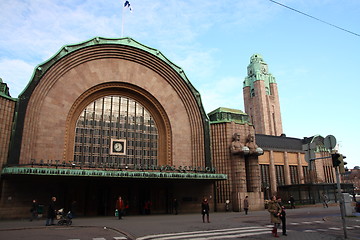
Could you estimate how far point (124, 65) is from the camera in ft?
107

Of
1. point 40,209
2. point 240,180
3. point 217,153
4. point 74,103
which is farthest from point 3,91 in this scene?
point 240,180

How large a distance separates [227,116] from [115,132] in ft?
43.8

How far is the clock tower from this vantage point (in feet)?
317

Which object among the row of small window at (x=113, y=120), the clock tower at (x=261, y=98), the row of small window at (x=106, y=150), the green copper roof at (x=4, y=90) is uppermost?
the clock tower at (x=261, y=98)

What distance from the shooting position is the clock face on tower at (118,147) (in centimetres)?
3075

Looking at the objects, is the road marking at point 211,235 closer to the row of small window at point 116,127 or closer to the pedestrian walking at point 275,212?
the pedestrian walking at point 275,212

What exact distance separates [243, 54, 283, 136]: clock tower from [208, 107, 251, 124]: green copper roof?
61.5 metres

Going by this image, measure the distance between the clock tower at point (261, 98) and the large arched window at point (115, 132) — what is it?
2723 inches

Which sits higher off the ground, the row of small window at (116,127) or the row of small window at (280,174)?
the row of small window at (116,127)

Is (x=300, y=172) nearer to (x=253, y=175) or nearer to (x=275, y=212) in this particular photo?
(x=253, y=175)

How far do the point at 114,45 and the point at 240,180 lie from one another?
65.1 ft

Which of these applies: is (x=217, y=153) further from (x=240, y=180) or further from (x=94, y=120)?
(x=94, y=120)

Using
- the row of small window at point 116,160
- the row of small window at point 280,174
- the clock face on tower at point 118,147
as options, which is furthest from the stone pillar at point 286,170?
the clock face on tower at point 118,147

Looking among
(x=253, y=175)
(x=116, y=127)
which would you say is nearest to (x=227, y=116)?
(x=253, y=175)
